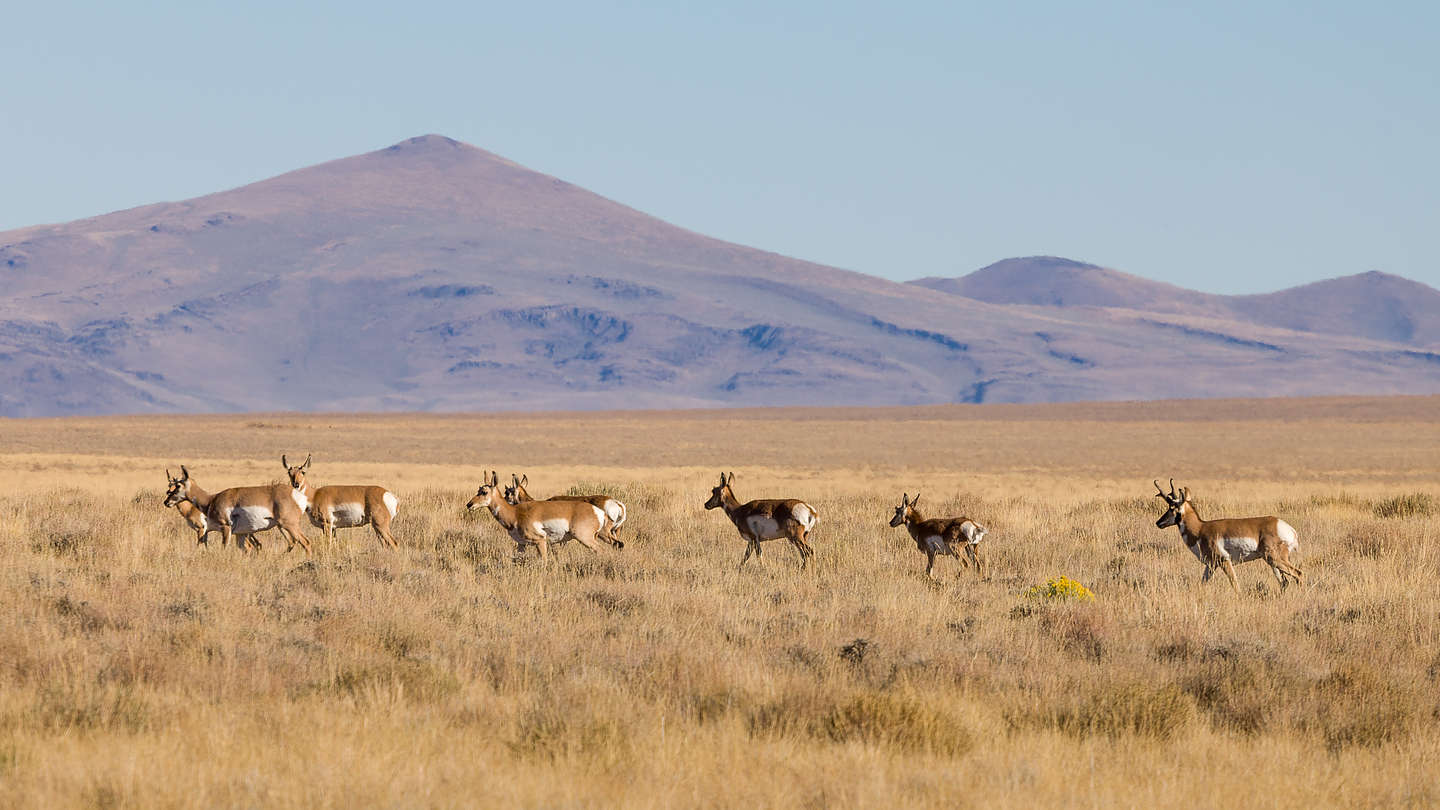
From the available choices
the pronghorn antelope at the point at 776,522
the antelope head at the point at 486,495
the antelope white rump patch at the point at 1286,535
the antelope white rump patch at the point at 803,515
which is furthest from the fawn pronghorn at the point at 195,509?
the antelope white rump patch at the point at 1286,535

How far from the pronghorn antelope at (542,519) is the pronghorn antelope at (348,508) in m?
1.63

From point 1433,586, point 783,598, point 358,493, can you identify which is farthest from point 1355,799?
point 358,493

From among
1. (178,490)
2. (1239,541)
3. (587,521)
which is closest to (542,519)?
(587,521)

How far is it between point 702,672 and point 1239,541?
22.8 ft

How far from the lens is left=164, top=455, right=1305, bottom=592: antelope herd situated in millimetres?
14594

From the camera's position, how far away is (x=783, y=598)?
13.8m

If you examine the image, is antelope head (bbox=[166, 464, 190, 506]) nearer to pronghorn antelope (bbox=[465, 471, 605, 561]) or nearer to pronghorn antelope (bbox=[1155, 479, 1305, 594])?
pronghorn antelope (bbox=[465, 471, 605, 561])

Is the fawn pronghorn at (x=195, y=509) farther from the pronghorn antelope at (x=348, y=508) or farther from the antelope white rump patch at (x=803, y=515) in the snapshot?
the antelope white rump patch at (x=803, y=515)

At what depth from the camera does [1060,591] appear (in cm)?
1369

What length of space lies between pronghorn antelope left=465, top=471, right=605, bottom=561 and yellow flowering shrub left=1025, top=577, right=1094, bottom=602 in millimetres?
5040

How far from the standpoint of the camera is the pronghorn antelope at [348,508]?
17.5 meters

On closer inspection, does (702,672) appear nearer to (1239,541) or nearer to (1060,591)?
(1060,591)

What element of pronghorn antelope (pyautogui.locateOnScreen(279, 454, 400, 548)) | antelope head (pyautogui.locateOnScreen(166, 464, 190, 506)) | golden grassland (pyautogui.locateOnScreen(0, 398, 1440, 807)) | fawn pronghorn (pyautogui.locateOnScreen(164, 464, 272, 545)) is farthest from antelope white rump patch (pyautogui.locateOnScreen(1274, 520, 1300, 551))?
antelope head (pyautogui.locateOnScreen(166, 464, 190, 506))

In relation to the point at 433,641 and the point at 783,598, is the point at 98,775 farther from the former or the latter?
the point at 783,598
